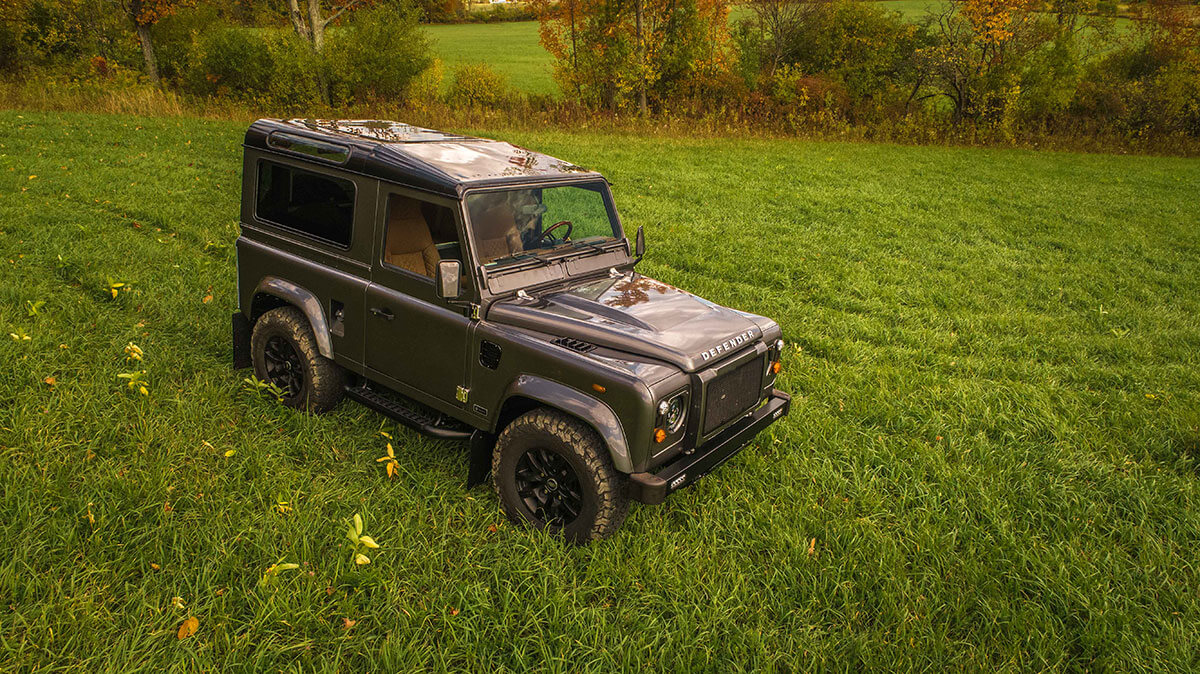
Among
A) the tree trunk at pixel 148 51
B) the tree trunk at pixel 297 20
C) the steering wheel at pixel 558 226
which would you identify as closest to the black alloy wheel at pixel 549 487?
the steering wheel at pixel 558 226

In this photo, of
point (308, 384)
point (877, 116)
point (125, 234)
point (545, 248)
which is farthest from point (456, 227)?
point (877, 116)

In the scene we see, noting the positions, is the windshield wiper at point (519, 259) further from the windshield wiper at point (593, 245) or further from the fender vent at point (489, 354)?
the fender vent at point (489, 354)

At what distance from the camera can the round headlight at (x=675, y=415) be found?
3.43 meters

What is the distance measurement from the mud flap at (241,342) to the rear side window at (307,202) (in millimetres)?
837

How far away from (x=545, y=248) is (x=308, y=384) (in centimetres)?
195

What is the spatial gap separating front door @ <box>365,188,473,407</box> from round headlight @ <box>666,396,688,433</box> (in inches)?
50.6

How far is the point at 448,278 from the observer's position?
363cm

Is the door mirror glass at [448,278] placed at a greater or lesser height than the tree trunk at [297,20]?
lesser

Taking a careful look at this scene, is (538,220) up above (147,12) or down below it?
below

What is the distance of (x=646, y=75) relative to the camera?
2438cm

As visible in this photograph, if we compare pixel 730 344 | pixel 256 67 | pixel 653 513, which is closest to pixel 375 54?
pixel 256 67

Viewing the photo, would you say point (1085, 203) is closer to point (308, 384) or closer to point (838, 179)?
point (838, 179)

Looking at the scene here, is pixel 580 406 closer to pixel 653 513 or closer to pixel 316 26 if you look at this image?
pixel 653 513

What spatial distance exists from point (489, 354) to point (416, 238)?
97 cm
